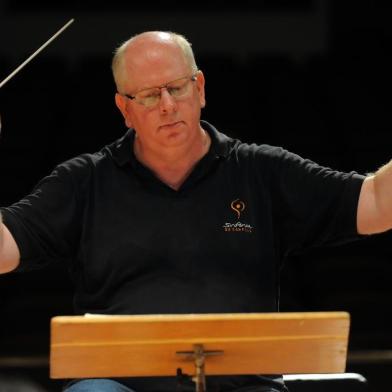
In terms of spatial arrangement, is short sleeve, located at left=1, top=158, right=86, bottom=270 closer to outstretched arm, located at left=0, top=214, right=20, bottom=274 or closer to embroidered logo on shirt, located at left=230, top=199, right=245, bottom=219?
outstretched arm, located at left=0, top=214, right=20, bottom=274

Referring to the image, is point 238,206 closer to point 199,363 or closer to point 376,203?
point 376,203

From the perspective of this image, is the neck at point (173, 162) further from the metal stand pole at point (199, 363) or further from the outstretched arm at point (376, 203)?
the metal stand pole at point (199, 363)

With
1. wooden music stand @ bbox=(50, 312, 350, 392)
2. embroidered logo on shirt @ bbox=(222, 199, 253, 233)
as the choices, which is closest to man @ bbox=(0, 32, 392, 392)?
embroidered logo on shirt @ bbox=(222, 199, 253, 233)

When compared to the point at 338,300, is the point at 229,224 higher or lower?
higher

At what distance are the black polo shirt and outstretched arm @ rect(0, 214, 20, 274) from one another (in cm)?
2

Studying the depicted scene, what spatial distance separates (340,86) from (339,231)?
3.23 m

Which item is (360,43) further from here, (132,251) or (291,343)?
(291,343)

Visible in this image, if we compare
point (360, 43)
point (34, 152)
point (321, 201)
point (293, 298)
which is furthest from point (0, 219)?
point (360, 43)

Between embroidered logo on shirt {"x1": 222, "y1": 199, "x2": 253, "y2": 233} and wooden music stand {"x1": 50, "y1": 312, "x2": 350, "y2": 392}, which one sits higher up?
embroidered logo on shirt {"x1": 222, "y1": 199, "x2": 253, "y2": 233}

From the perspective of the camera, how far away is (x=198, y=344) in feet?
5.40

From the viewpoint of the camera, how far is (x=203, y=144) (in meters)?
2.32

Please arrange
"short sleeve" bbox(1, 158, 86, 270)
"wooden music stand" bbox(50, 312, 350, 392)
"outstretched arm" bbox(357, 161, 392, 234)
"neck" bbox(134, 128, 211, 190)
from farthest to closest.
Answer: "neck" bbox(134, 128, 211, 190), "short sleeve" bbox(1, 158, 86, 270), "outstretched arm" bbox(357, 161, 392, 234), "wooden music stand" bbox(50, 312, 350, 392)

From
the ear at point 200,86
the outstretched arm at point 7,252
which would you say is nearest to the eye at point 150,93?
the ear at point 200,86

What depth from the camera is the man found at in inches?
83.7
